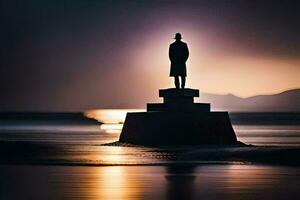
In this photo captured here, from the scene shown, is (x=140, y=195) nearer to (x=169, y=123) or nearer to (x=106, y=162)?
(x=106, y=162)

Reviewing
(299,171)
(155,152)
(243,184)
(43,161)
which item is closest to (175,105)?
(155,152)

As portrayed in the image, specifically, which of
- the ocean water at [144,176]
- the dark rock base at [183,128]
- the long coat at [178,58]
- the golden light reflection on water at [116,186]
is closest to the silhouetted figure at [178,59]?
the long coat at [178,58]

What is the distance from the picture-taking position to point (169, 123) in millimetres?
34281

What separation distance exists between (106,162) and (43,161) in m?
1.75

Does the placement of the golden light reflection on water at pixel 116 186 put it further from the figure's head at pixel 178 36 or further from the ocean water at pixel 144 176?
the figure's head at pixel 178 36

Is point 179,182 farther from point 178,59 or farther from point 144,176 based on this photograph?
point 178,59

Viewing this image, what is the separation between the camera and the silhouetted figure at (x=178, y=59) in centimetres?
3575

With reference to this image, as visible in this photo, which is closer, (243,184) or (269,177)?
(243,184)

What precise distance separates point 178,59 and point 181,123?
2.70 meters

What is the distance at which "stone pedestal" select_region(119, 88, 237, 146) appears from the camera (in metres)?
34.2

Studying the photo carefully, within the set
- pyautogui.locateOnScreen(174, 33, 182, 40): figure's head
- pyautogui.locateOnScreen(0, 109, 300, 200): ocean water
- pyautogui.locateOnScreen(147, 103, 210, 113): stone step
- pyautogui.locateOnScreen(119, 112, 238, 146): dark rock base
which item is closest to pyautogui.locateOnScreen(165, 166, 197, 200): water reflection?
pyautogui.locateOnScreen(0, 109, 300, 200): ocean water

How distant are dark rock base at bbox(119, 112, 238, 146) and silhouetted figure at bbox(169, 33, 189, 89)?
6.11 feet

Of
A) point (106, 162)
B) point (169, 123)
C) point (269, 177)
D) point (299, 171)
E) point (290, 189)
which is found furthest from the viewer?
point (169, 123)

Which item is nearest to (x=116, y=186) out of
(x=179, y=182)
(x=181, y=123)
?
(x=179, y=182)
